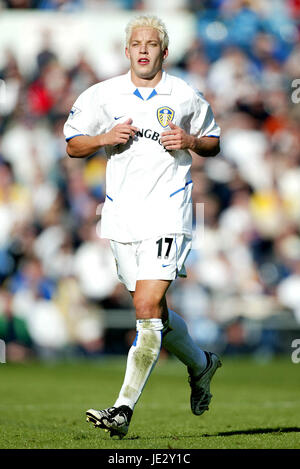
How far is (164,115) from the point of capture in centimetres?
635

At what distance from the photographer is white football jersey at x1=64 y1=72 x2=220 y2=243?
6.32m

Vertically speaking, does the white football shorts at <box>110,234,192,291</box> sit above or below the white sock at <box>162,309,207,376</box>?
above

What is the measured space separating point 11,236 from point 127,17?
18.9 ft

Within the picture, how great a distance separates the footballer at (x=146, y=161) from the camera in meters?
6.18

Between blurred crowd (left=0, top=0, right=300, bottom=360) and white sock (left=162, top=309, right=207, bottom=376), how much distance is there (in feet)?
26.2

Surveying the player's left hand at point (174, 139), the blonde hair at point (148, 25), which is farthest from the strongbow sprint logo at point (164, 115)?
the blonde hair at point (148, 25)

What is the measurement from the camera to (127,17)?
18969 mm

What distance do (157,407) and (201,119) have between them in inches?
136

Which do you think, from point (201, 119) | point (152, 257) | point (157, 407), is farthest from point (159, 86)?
point (157, 407)

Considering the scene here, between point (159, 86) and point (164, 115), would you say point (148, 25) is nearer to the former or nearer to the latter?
point (159, 86)

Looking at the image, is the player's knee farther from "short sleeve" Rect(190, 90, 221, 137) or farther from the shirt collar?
the shirt collar

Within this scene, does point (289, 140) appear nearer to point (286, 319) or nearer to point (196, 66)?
point (196, 66)

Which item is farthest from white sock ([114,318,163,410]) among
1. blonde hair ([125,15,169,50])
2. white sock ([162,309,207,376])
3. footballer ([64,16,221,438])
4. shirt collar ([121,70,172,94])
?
Answer: blonde hair ([125,15,169,50])

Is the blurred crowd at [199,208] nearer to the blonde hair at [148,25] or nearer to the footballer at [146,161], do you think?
the footballer at [146,161]
